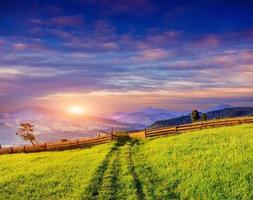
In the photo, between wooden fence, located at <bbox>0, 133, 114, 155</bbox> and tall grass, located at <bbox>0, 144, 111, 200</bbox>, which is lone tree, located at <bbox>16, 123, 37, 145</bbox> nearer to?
wooden fence, located at <bbox>0, 133, 114, 155</bbox>

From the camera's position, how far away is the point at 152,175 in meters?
30.2

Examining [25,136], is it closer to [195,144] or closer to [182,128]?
[182,128]

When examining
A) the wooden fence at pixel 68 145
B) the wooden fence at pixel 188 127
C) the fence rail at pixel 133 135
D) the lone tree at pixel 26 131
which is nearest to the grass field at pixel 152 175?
the wooden fence at pixel 68 145

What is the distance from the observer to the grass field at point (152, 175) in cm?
2548

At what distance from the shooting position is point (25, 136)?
9412cm

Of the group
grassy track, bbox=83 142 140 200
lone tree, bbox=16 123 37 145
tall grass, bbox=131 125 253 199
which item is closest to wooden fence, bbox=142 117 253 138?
tall grass, bbox=131 125 253 199

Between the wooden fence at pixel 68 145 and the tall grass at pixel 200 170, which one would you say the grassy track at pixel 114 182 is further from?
the wooden fence at pixel 68 145

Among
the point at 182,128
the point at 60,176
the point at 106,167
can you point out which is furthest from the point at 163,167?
the point at 182,128

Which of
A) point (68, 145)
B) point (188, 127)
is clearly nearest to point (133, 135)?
point (188, 127)

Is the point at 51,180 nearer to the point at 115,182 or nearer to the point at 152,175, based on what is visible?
the point at 115,182

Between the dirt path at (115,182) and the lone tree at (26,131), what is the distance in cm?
5760

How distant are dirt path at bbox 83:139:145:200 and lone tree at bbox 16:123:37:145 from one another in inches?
2268

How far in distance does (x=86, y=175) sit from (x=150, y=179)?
578 cm

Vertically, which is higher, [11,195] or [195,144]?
[195,144]
